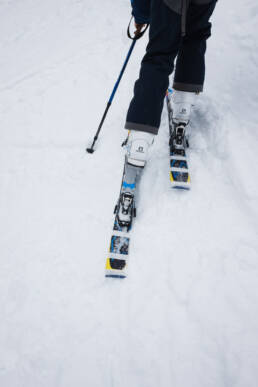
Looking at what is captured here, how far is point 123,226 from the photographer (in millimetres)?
1723

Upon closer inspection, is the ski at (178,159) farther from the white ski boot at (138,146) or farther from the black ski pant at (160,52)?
the black ski pant at (160,52)

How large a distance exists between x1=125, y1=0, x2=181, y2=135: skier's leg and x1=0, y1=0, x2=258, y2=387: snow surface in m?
0.73

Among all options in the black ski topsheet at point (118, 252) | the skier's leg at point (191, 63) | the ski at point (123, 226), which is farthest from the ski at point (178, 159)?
the black ski topsheet at point (118, 252)

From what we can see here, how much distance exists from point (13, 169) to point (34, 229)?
77 centimetres

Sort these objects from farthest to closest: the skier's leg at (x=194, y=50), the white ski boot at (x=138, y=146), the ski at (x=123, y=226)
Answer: the ski at (x=123, y=226) → the white ski boot at (x=138, y=146) → the skier's leg at (x=194, y=50)

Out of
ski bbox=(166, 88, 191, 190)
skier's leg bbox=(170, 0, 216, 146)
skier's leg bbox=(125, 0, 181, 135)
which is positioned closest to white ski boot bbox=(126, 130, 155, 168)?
skier's leg bbox=(125, 0, 181, 135)

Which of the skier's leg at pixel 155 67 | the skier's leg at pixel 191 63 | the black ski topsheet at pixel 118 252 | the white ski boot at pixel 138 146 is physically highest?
the skier's leg at pixel 191 63

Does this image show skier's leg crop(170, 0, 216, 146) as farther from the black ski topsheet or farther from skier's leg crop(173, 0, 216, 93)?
the black ski topsheet

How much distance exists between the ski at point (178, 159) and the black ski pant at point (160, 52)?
1.90ft

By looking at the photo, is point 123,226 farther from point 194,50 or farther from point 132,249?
point 194,50

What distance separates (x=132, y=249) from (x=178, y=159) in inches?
36.6

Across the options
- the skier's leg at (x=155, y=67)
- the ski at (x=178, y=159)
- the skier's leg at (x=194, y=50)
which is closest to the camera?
the skier's leg at (x=155, y=67)

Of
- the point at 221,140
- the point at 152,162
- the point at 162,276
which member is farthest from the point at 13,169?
the point at 221,140

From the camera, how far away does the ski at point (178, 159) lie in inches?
72.6
